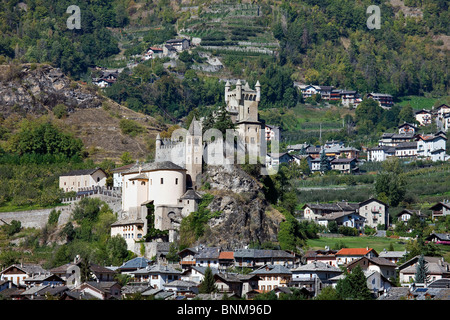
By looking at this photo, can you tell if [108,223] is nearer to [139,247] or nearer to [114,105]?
[139,247]

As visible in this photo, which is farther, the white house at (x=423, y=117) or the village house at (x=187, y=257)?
the white house at (x=423, y=117)

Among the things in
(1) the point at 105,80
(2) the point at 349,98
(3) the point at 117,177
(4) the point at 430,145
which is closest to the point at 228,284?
(3) the point at 117,177

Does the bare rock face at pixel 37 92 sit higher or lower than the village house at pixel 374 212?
higher

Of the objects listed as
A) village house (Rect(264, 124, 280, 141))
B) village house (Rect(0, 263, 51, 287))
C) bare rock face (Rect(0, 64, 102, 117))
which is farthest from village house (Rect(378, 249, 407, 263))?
village house (Rect(264, 124, 280, 141))

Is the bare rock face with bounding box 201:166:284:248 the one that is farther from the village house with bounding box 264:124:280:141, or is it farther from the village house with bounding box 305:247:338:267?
the village house with bounding box 264:124:280:141

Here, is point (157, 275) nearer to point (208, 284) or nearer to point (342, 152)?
point (208, 284)

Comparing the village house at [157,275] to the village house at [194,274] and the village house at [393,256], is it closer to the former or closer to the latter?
the village house at [194,274]

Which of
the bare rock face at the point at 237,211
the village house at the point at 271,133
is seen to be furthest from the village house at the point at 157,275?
the village house at the point at 271,133
